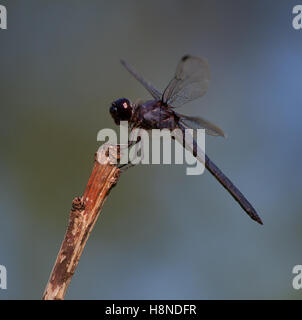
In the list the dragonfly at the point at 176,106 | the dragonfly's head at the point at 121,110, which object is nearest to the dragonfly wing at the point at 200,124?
the dragonfly at the point at 176,106

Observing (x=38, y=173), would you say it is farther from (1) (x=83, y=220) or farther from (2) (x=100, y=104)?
(1) (x=83, y=220)

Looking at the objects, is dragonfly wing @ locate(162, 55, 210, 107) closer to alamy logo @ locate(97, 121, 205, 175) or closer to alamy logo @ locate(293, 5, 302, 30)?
alamy logo @ locate(97, 121, 205, 175)

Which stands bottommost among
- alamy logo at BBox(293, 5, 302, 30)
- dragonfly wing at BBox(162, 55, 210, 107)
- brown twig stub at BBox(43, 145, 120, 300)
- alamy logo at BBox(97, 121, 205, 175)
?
brown twig stub at BBox(43, 145, 120, 300)

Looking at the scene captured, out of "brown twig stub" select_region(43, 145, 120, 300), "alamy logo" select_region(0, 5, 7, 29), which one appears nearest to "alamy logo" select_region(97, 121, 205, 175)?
"brown twig stub" select_region(43, 145, 120, 300)

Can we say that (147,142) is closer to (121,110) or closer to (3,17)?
(121,110)

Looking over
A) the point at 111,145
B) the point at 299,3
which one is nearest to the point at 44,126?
the point at 111,145

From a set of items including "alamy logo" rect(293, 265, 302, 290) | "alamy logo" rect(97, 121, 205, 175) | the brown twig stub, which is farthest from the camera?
"alamy logo" rect(293, 265, 302, 290)

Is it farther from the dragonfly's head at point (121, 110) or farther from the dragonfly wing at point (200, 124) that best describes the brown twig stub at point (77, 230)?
the dragonfly wing at point (200, 124)
